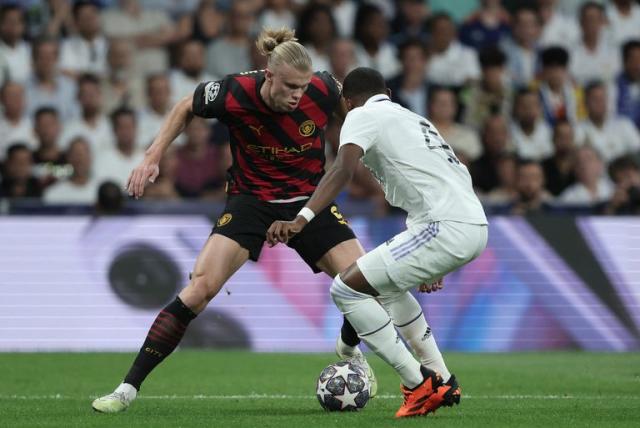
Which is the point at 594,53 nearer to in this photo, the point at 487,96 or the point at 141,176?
the point at 487,96

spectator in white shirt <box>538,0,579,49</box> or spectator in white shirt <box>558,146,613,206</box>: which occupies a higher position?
spectator in white shirt <box>538,0,579,49</box>

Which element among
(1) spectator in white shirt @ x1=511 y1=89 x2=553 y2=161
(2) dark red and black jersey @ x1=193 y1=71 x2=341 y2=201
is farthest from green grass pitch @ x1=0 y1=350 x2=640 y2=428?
(1) spectator in white shirt @ x1=511 y1=89 x2=553 y2=161

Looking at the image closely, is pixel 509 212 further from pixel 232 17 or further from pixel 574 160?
pixel 232 17

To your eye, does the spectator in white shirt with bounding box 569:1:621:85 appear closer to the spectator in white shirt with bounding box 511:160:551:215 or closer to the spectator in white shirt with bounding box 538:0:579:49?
the spectator in white shirt with bounding box 538:0:579:49

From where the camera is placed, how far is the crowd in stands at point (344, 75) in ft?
49.4

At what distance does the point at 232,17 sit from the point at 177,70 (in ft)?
3.40

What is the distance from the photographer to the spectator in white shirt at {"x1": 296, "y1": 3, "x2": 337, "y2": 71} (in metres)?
16.6

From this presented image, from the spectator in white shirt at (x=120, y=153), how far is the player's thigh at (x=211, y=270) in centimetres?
676

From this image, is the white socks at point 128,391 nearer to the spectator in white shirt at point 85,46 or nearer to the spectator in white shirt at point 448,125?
the spectator in white shirt at point 448,125

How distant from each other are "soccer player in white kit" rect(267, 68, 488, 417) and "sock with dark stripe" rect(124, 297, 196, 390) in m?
1.20

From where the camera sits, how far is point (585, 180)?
15.6 metres

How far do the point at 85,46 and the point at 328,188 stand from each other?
10050 mm

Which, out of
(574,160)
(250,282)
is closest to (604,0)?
(574,160)

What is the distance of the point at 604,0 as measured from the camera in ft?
60.5
